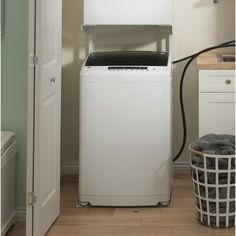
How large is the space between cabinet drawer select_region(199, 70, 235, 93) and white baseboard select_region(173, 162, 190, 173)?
1.02 meters

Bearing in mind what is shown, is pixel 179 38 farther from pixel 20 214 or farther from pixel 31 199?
pixel 31 199

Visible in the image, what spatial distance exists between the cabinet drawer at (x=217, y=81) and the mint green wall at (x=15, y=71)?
1.08 metres

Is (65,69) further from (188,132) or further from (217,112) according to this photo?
(217,112)

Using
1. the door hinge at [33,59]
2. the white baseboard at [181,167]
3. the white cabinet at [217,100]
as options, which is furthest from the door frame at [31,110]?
the white baseboard at [181,167]

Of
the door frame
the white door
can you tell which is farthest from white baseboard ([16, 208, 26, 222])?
the door frame

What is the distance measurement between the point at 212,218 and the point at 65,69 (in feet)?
5.63

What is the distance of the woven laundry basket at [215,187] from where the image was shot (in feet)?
10.4

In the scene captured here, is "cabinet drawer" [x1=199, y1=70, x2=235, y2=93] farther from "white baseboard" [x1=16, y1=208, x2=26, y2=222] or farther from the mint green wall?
"white baseboard" [x1=16, y1=208, x2=26, y2=222]

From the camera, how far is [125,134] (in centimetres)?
358

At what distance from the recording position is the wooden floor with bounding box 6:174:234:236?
126 inches

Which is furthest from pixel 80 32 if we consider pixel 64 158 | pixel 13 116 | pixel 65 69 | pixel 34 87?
pixel 34 87

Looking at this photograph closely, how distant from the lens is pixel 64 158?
4461 millimetres

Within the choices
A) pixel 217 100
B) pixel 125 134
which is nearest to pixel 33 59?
pixel 125 134

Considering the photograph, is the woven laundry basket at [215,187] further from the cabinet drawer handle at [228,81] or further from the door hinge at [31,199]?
the door hinge at [31,199]
